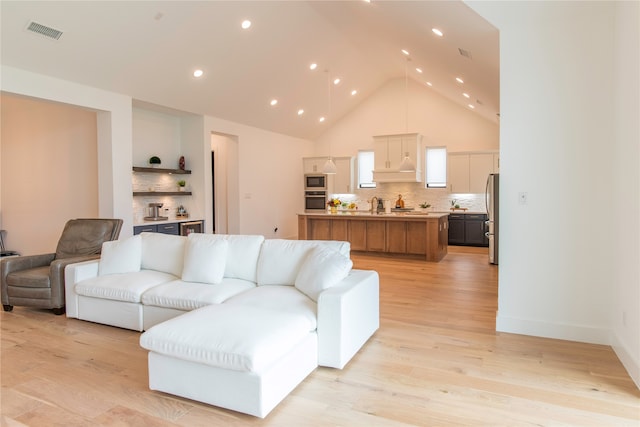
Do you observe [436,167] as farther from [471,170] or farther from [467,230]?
[467,230]

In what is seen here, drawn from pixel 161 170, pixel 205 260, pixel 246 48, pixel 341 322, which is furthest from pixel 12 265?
pixel 246 48

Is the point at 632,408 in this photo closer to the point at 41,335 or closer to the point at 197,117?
the point at 41,335

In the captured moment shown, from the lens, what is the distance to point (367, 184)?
35.9 feet

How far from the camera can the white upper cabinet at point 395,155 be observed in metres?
9.62

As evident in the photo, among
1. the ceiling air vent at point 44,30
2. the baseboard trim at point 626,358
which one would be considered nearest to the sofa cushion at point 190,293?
the baseboard trim at point 626,358

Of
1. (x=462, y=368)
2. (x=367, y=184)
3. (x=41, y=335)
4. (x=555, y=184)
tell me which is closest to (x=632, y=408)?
(x=462, y=368)

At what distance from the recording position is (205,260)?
3.74 metres

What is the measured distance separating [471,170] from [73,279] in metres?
8.25

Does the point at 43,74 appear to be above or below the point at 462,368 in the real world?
above

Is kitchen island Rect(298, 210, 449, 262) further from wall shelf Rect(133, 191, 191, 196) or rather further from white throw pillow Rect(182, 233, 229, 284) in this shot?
white throw pillow Rect(182, 233, 229, 284)

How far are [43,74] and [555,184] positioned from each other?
19.9 ft

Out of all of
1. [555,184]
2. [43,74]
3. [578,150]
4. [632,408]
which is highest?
[43,74]

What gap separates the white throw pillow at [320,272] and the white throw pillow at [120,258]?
1965 mm

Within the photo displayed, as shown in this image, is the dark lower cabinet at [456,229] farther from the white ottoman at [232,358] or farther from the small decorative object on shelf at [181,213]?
the white ottoman at [232,358]
